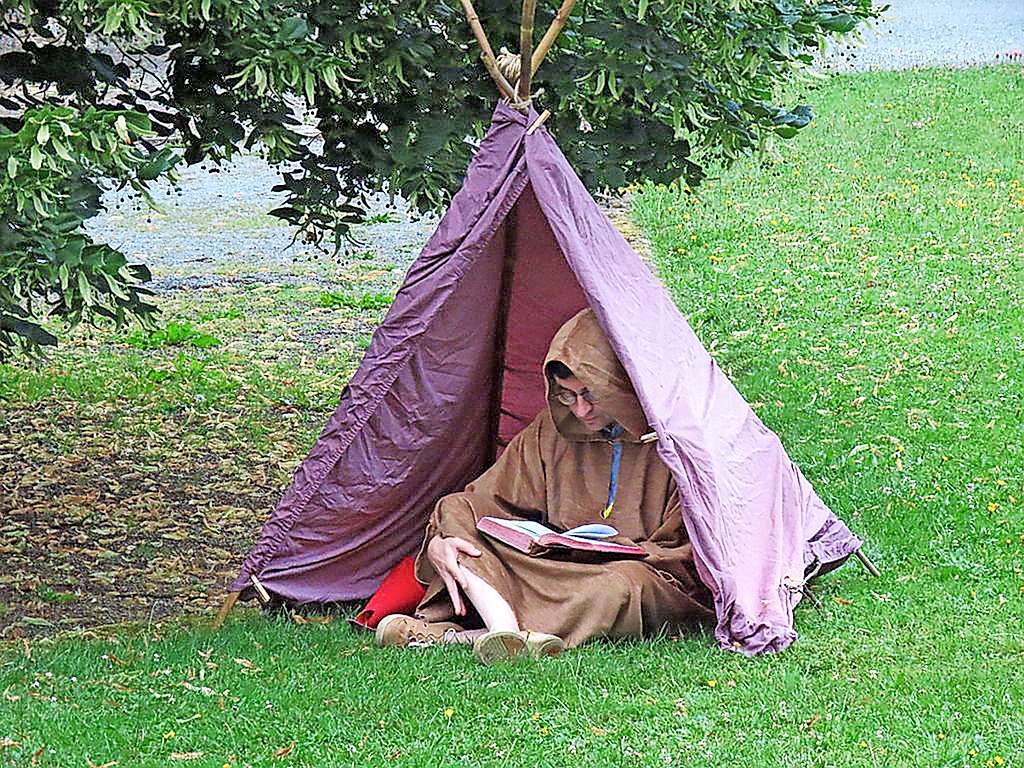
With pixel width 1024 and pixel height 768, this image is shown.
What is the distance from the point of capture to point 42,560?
589 cm

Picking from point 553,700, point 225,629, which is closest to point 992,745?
point 553,700

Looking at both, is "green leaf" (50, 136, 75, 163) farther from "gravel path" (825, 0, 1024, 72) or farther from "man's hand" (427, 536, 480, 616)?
"gravel path" (825, 0, 1024, 72)

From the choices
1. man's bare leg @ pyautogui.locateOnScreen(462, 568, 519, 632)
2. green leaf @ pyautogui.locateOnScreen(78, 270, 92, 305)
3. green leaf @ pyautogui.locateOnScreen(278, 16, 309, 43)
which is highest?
green leaf @ pyautogui.locateOnScreen(278, 16, 309, 43)

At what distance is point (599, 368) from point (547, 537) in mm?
550

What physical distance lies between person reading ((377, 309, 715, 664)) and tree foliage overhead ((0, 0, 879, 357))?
875 millimetres

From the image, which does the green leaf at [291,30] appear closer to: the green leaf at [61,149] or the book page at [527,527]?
the green leaf at [61,149]

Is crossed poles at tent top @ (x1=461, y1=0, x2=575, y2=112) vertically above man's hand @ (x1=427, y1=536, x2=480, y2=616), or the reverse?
crossed poles at tent top @ (x1=461, y1=0, x2=575, y2=112)

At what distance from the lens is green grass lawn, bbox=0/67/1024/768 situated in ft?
11.8

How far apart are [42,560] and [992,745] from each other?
12.7ft

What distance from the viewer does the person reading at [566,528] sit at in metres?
4.28

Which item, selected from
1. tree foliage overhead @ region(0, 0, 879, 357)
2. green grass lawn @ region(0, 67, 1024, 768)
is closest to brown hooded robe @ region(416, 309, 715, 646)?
green grass lawn @ region(0, 67, 1024, 768)

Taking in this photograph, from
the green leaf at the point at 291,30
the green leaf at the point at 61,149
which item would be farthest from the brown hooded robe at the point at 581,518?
the green leaf at the point at 61,149

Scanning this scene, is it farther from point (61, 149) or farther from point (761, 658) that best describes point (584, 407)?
point (61, 149)

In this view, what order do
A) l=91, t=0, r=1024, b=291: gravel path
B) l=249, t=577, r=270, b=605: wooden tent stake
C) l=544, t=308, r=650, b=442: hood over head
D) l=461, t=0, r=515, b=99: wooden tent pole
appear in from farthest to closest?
1. l=91, t=0, r=1024, b=291: gravel path
2. l=249, t=577, r=270, b=605: wooden tent stake
3. l=544, t=308, r=650, b=442: hood over head
4. l=461, t=0, r=515, b=99: wooden tent pole
